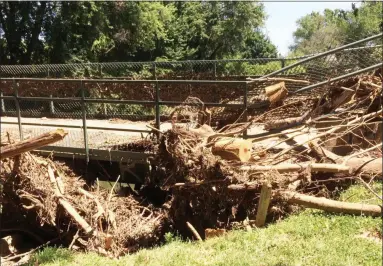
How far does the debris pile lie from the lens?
6.20m

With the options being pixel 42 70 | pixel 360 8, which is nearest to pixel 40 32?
pixel 42 70

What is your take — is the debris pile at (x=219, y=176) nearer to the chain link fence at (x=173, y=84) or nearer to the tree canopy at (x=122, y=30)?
the chain link fence at (x=173, y=84)

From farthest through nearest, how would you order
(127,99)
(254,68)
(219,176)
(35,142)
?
(254,68) < (127,99) < (35,142) < (219,176)

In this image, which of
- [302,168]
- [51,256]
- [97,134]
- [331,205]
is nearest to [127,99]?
[97,134]

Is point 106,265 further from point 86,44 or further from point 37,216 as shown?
point 86,44

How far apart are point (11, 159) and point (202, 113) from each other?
318cm

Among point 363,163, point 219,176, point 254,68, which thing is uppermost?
point 254,68

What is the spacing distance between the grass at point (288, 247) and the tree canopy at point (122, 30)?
19777mm

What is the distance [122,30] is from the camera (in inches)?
1117

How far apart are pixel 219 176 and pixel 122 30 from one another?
77.2 feet

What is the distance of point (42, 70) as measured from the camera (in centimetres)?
1398

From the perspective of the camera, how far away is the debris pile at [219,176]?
20.3 ft

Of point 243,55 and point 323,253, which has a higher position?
point 243,55

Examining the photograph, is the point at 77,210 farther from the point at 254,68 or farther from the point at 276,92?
the point at 254,68
